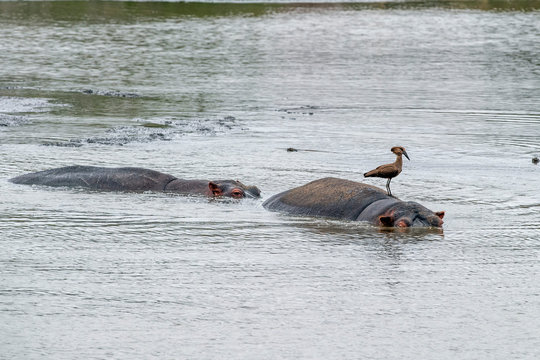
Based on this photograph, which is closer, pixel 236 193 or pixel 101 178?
pixel 236 193

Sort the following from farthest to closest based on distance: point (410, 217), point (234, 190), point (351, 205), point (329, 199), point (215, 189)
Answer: point (215, 189) < point (234, 190) < point (329, 199) < point (351, 205) < point (410, 217)

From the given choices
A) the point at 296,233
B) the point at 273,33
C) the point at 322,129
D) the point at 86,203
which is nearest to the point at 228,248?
the point at 296,233

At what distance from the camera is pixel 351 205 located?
34.3 feet

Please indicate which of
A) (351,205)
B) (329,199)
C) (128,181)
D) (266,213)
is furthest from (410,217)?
(128,181)

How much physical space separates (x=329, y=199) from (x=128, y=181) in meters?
2.35

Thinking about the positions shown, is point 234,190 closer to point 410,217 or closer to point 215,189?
point 215,189

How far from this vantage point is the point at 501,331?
277 inches

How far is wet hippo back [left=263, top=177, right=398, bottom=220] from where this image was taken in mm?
10445

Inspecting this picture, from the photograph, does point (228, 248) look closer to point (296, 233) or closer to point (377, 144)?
point (296, 233)

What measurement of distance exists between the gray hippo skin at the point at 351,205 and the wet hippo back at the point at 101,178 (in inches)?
56.4

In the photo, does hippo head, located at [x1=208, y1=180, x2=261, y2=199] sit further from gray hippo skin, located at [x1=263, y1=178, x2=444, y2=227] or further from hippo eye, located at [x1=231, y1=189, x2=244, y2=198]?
gray hippo skin, located at [x1=263, y1=178, x2=444, y2=227]

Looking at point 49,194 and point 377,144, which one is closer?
point 49,194

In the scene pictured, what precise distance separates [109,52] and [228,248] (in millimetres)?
19820

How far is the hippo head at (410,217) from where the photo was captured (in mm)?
9773
